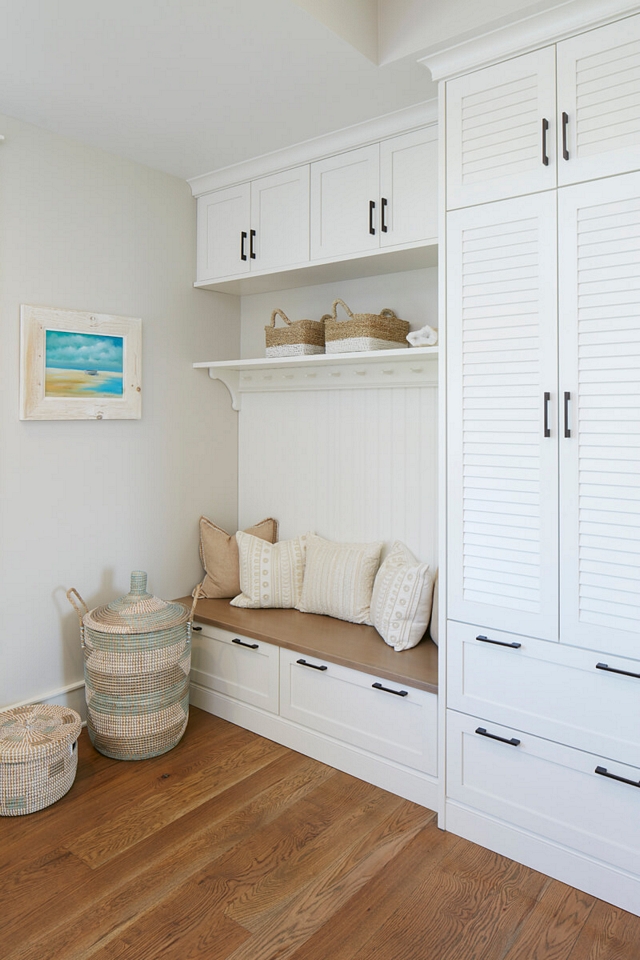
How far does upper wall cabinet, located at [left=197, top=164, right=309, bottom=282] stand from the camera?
282 cm

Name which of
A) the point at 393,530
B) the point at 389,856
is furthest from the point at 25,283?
the point at 389,856

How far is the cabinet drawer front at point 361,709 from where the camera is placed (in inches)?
91.4

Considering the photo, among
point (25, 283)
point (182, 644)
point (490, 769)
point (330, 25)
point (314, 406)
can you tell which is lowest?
point (490, 769)

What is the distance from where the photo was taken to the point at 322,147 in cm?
271

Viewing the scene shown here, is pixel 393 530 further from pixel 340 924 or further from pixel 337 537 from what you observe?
pixel 340 924

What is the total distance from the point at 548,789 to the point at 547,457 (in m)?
1.00

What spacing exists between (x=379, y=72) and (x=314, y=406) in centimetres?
146

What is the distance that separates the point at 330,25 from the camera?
6.43 ft

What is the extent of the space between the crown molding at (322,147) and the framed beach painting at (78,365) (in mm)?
775

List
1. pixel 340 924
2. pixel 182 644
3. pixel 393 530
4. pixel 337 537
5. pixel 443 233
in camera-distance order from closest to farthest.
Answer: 1. pixel 340 924
2. pixel 443 233
3. pixel 182 644
4. pixel 393 530
5. pixel 337 537

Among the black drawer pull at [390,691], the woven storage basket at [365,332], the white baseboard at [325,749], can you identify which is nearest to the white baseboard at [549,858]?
the white baseboard at [325,749]

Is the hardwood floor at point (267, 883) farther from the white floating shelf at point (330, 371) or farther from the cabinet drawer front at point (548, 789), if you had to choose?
the white floating shelf at point (330, 371)

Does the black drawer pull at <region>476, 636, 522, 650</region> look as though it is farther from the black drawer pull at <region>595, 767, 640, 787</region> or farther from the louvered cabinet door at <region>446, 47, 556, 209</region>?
the louvered cabinet door at <region>446, 47, 556, 209</region>

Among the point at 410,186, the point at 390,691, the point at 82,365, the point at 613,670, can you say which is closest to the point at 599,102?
the point at 410,186
